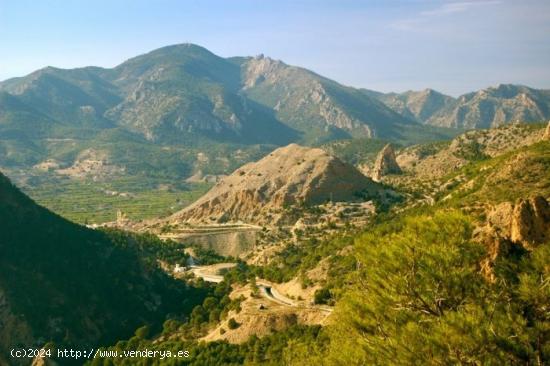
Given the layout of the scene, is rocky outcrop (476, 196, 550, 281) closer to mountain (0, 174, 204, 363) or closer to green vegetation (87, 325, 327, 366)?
green vegetation (87, 325, 327, 366)

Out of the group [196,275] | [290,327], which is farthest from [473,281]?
[196,275]

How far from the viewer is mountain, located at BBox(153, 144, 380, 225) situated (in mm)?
133125

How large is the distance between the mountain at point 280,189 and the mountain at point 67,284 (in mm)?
44428

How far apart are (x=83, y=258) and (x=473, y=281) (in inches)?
2882

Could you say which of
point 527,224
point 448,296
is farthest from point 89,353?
point 448,296

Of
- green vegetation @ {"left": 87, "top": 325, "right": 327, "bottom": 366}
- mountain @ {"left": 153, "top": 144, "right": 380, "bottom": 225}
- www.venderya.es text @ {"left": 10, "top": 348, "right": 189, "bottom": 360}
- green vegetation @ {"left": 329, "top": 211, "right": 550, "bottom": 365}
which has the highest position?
green vegetation @ {"left": 329, "top": 211, "right": 550, "bottom": 365}

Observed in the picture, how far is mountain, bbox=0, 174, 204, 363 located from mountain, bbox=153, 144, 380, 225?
146 feet

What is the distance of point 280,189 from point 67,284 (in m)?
66.5

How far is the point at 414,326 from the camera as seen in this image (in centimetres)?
2114

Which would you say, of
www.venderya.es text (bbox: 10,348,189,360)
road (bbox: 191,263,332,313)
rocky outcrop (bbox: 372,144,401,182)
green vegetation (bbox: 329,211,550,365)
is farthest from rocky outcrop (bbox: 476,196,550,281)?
rocky outcrop (bbox: 372,144,401,182)

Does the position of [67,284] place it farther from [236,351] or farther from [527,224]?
[527,224]

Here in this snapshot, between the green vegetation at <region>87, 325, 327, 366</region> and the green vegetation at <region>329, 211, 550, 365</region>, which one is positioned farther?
the green vegetation at <region>87, 325, 327, 366</region>

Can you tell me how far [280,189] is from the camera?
137 metres

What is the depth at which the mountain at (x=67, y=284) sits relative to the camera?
70.2 m
